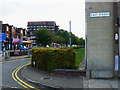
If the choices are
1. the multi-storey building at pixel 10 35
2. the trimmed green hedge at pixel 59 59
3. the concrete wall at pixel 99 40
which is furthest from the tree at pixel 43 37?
the concrete wall at pixel 99 40

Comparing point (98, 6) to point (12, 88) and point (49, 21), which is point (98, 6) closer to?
point (12, 88)

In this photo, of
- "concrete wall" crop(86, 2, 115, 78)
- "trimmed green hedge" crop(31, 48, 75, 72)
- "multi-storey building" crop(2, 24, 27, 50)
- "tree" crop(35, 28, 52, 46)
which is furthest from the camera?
"multi-storey building" crop(2, 24, 27, 50)

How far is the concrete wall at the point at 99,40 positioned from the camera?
24.4 feet

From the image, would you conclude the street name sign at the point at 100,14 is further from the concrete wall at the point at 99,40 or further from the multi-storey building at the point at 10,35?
the multi-storey building at the point at 10,35

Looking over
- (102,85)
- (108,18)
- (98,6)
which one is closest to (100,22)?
(108,18)

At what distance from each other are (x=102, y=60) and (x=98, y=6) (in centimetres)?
327

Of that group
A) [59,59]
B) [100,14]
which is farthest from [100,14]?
[59,59]

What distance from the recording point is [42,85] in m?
6.25

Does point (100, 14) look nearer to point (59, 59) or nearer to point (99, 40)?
point (99, 40)

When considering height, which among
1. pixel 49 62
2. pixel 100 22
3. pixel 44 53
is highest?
pixel 100 22

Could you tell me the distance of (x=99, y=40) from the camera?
7.55 metres

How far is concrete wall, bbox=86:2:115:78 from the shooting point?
7.43m

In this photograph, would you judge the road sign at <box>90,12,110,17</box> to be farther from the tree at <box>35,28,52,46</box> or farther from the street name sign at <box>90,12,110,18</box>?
the tree at <box>35,28,52,46</box>

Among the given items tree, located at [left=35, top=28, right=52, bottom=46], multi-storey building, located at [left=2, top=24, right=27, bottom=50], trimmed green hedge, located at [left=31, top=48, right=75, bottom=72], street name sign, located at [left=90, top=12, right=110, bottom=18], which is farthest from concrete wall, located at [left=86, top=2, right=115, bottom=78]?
tree, located at [left=35, top=28, right=52, bottom=46]
